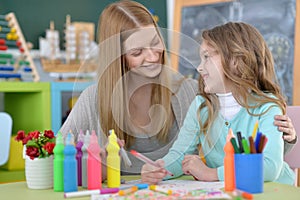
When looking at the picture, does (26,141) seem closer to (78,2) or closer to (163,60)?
(163,60)

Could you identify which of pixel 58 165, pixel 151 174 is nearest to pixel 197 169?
pixel 151 174

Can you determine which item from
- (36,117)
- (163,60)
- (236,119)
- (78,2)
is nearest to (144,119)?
(163,60)

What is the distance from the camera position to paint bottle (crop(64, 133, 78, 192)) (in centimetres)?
114

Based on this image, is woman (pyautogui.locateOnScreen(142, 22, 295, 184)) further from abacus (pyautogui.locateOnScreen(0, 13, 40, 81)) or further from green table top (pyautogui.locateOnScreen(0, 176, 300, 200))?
abacus (pyautogui.locateOnScreen(0, 13, 40, 81))

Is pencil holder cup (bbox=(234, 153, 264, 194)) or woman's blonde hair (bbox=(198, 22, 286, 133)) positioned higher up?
woman's blonde hair (bbox=(198, 22, 286, 133))

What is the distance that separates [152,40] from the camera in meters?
1.19

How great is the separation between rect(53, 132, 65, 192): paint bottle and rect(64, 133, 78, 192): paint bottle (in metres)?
0.02

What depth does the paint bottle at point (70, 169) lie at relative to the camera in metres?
1.14

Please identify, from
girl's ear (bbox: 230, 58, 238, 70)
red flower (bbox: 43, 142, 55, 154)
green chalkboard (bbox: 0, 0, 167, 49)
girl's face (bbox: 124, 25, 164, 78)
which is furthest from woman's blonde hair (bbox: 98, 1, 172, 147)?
green chalkboard (bbox: 0, 0, 167, 49)

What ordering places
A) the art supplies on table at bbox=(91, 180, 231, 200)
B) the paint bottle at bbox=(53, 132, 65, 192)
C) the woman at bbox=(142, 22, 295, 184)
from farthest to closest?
the woman at bbox=(142, 22, 295, 184)
the paint bottle at bbox=(53, 132, 65, 192)
the art supplies on table at bbox=(91, 180, 231, 200)

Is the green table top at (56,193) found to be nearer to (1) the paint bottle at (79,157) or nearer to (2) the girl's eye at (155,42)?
(1) the paint bottle at (79,157)

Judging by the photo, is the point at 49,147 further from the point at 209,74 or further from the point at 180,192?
the point at 209,74

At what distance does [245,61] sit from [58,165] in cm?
61

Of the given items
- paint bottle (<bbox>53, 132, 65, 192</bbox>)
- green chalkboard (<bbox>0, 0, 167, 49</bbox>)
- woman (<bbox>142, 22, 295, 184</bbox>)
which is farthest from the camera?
green chalkboard (<bbox>0, 0, 167, 49</bbox>)
